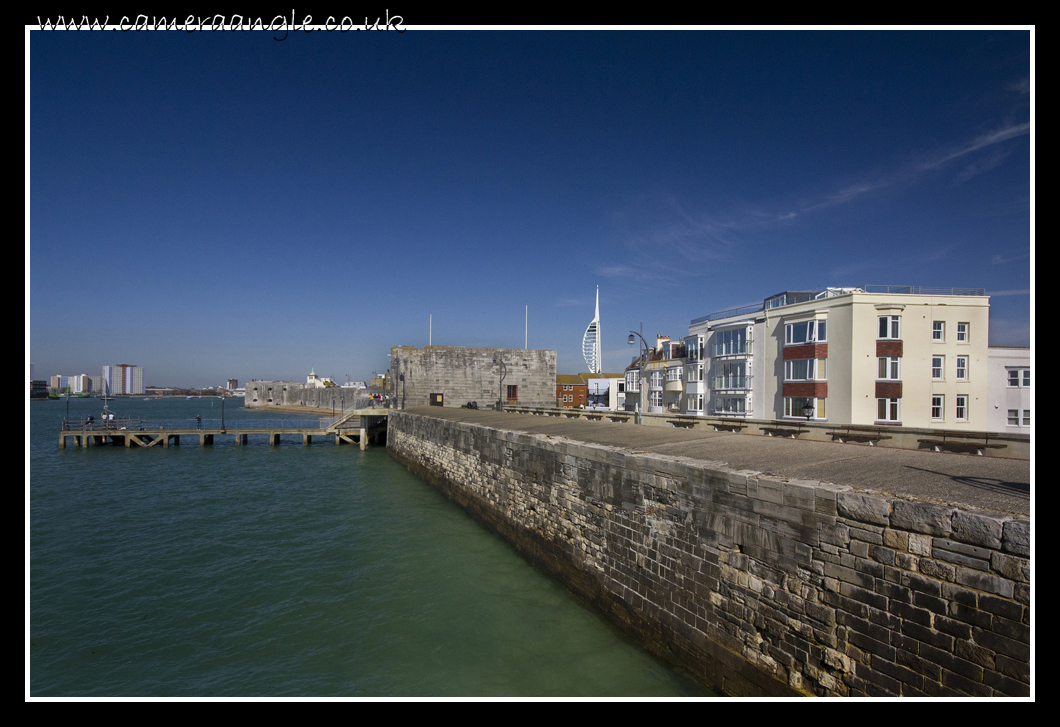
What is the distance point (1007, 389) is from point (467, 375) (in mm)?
26320

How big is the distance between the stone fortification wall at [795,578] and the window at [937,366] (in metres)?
17.3

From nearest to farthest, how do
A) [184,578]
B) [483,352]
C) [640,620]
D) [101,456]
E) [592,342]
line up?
1. [640,620]
2. [184,578]
3. [101,456]
4. [483,352]
5. [592,342]

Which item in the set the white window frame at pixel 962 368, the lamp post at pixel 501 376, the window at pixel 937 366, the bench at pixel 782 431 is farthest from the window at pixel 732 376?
the bench at pixel 782 431

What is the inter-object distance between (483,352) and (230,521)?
2073cm

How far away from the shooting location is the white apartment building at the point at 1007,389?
18.6m

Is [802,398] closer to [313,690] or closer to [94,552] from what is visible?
[313,690]

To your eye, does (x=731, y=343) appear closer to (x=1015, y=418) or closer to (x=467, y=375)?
(x=1015, y=418)

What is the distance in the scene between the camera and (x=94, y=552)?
408 inches

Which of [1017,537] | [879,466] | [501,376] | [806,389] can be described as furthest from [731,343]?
[1017,537]

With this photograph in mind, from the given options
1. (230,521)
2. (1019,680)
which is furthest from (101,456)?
(1019,680)

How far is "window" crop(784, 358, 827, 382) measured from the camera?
794 inches

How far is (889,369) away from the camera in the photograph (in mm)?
18781

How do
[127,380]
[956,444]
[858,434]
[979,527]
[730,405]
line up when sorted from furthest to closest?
[127,380], [730,405], [858,434], [956,444], [979,527]
